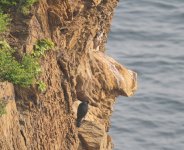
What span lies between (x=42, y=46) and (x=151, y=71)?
28.3 metres

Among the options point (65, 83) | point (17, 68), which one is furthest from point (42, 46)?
point (65, 83)

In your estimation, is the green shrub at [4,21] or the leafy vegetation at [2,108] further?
the green shrub at [4,21]

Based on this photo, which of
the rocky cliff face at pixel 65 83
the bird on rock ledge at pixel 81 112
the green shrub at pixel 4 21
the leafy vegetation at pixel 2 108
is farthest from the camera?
the bird on rock ledge at pixel 81 112

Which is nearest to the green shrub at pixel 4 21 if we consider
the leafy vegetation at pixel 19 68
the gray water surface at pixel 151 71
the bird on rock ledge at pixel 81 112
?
the leafy vegetation at pixel 19 68

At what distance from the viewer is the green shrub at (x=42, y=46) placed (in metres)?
20.8

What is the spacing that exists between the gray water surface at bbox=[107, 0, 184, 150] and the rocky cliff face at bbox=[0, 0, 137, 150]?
55.1 ft

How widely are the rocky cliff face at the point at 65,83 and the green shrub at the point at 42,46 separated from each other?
174mm

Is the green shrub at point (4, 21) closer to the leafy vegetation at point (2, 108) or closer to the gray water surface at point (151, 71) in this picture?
the leafy vegetation at point (2, 108)

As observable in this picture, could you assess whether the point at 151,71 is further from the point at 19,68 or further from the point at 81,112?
the point at 19,68

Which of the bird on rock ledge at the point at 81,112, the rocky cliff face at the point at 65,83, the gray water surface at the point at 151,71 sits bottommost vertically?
the gray water surface at the point at 151,71

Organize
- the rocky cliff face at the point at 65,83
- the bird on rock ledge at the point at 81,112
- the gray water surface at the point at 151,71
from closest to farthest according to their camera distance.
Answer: the rocky cliff face at the point at 65,83 < the bird on rock ledge at the point at 81,112 < the gray water surface at the point at 151,71

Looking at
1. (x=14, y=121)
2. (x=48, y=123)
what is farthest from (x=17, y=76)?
(x=48, y=123)

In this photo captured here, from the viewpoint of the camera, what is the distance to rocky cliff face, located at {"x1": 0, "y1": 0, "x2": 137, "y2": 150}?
20359 mm

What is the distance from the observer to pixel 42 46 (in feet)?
68.8
